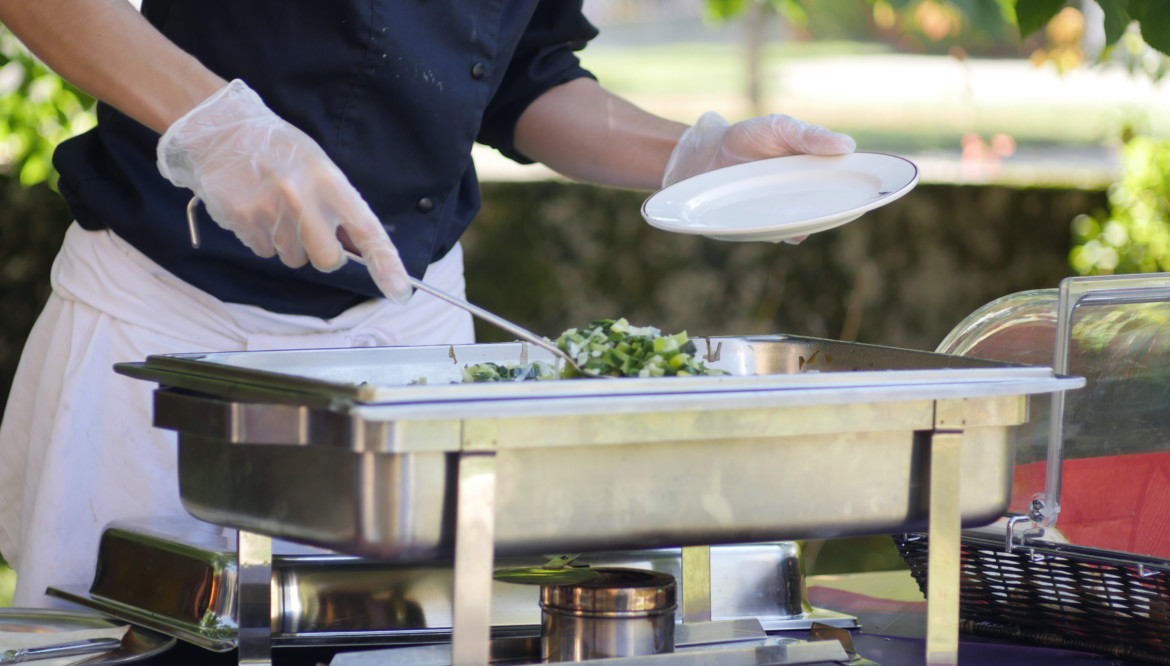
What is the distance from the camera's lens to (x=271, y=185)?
1.16 metres

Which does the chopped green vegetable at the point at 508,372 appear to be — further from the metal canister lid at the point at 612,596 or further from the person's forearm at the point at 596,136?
the person's forearm at the point at 596,136

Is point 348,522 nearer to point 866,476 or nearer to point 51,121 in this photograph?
point 866,476

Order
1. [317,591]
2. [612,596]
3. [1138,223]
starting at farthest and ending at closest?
1. [1138,223]
2. [317,591]
3. [612,596]

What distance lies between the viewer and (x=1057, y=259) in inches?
181

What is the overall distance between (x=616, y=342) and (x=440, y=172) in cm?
55

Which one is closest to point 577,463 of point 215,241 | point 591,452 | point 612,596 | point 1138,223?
point 591,452

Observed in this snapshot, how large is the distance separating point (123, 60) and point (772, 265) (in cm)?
340

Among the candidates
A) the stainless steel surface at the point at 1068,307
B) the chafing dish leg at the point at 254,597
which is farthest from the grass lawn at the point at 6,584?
the stainless steel surface at the point at 1068,307

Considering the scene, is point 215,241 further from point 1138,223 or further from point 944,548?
point 1138,223

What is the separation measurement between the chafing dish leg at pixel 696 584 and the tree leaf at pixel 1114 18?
0.92 metres

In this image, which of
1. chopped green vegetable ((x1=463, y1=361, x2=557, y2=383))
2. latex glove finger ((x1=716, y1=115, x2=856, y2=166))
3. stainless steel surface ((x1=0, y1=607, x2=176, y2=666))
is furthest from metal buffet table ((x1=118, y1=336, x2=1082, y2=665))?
latex glove finger ((x1=716, y1=115, x2=856, y2=166))

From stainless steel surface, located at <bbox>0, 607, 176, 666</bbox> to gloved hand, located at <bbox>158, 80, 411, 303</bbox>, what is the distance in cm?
38

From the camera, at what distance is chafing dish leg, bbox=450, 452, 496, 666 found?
867mm

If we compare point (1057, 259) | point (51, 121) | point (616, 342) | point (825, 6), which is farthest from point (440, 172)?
point (825, 6)
